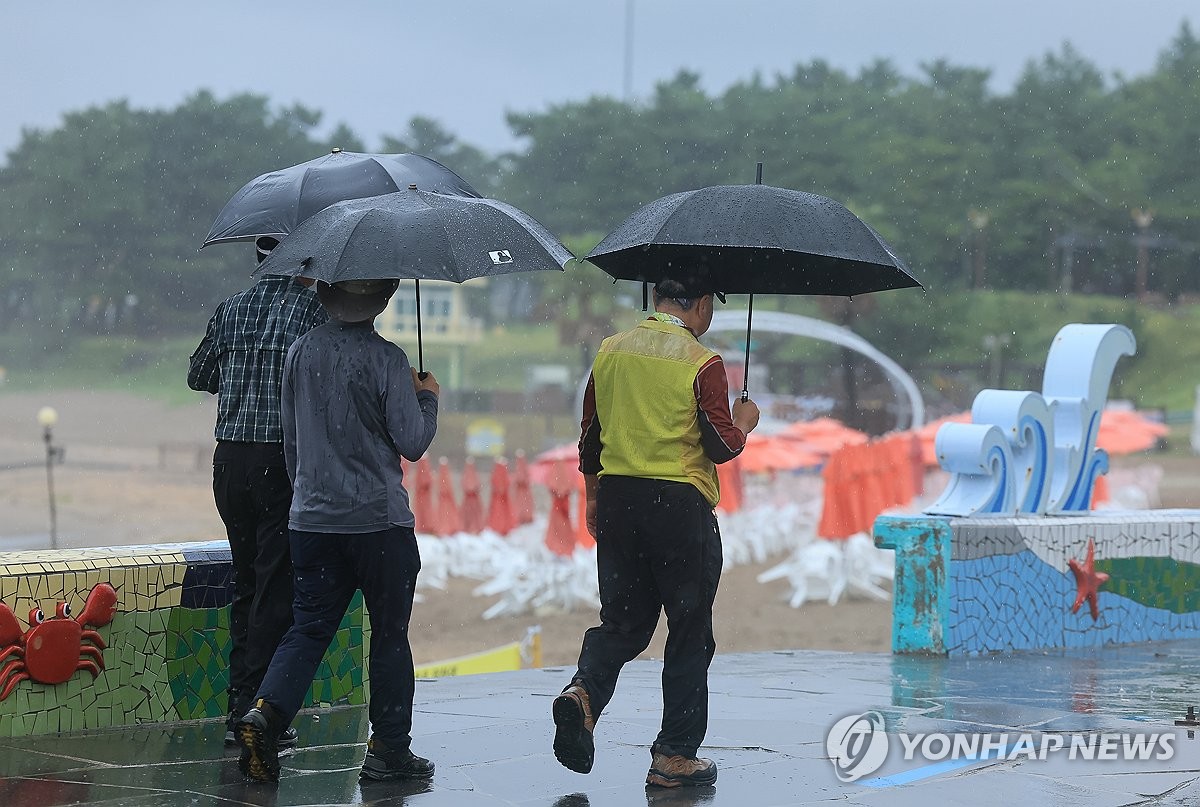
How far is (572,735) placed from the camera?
5.04 metres

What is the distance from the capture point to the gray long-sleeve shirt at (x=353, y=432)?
5039mm

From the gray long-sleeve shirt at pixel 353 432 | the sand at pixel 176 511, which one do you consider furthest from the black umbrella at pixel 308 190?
the sand at pixel 176 511

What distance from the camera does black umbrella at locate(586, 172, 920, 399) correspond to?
206 inches

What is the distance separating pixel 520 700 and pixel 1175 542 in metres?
5.33

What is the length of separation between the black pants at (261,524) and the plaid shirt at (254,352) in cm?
7

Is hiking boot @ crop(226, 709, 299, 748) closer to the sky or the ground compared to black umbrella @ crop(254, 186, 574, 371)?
closer to the ground

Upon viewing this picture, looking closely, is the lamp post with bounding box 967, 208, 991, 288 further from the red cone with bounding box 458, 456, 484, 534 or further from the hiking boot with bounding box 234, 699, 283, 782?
the hiking boot with bounding box 234, 699, 283, 782

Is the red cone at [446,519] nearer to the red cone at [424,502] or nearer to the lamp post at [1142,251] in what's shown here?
the red cone at [424,502]

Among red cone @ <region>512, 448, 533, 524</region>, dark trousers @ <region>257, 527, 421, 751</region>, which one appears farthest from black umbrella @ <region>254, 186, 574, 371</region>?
red cone @ <region>512, 448, 533, 524</region>

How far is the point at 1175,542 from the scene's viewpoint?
34.4 feet

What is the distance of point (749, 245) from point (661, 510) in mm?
896

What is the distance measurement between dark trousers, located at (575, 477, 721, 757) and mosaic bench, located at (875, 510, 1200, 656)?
4081 millimetres

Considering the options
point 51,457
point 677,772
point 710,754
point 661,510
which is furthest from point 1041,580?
point 51,457

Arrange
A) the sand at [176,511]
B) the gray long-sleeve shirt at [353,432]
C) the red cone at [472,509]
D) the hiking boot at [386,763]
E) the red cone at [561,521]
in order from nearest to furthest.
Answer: the gray long-sleeve shirt at [353,432] < the hiking boot at [386,763] < the red cone at [561,521] < the sand at [176,511] < the red cone at [472,509]
